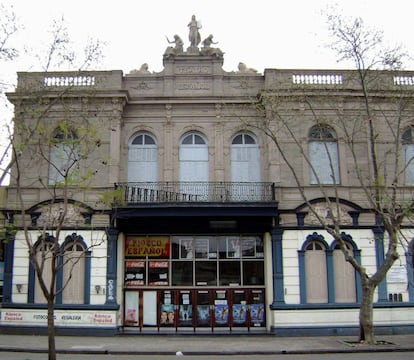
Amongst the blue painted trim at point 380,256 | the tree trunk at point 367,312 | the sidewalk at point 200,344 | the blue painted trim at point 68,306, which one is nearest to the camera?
the sidewalk at point 200,344

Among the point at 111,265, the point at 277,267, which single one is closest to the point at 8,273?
the point at 111,265

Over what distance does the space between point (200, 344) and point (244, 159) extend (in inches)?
322

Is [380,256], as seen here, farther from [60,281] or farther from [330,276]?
[60,281]

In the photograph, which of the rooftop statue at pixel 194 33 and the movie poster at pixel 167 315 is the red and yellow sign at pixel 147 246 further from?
the rooftop statue at pixel 194 33

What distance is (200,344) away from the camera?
60.7 ft

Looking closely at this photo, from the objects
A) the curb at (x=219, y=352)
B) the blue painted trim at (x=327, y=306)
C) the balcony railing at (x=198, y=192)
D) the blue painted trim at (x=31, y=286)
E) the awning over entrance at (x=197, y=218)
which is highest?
the balcony railing at (x=198, y=192)

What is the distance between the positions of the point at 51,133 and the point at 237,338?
A: 10.9 m

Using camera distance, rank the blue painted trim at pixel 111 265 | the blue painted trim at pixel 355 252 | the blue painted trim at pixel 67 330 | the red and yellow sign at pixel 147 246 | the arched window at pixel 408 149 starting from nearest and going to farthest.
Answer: the blue painted trim at pixel 67 330 < the blue painted trim at pixel 111 265 < the blue painted trim at pixel 355 252 < the red and yellow sign at pixel 147 246 < the arched window at pixel 408 149

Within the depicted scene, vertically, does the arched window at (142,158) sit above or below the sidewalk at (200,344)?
above

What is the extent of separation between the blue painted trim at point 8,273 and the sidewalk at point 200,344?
1.68m

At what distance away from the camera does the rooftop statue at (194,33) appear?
24.0 meters

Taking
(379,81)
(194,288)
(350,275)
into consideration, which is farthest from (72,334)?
(379,81)

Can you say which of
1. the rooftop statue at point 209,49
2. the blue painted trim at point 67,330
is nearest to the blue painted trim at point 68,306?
the blue painted trim at point 67,330

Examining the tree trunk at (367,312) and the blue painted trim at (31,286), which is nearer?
the tree trunk at (367,312)
